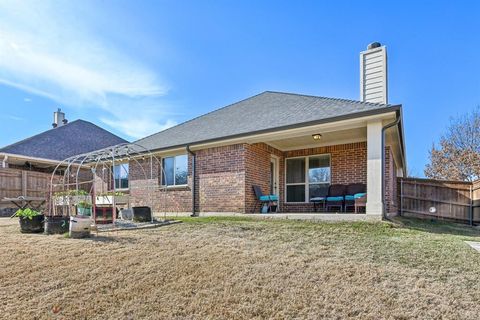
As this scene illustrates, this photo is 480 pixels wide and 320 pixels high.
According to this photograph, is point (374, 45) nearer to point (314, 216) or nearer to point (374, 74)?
point (374, 74)

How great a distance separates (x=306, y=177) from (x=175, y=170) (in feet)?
16.0

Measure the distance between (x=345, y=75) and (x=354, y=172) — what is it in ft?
19.4

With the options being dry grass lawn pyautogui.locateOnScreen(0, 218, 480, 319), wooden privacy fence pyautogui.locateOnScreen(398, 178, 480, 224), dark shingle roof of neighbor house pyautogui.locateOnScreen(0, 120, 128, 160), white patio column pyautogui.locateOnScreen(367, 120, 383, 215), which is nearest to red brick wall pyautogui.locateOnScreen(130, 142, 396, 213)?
wooden privacy fence pyautogui.locateOnScreen(398, 178, 480, 224)

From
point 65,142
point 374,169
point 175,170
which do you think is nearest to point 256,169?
point 175,170

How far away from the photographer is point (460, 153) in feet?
74.3

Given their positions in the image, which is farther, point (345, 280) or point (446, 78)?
point (446, 78)

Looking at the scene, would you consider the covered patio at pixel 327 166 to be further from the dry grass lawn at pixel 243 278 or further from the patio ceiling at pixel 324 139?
the dry grass lawn at pixel 243 278

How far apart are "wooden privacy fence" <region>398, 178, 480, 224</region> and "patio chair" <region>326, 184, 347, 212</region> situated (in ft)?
11.0

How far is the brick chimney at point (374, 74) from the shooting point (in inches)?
392

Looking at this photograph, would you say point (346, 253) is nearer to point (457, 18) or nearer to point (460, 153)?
point (457, 18)

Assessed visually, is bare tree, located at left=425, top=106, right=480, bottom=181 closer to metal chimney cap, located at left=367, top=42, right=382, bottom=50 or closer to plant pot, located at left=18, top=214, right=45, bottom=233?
metal chimney cap, located at left=367, top=42, right=382, bottom=50

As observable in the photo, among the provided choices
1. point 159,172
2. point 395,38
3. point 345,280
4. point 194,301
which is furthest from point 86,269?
point 395,38

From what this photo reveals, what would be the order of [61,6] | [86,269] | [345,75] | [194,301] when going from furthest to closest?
[345,75] < [61,6] < [86,269] < [194,301]

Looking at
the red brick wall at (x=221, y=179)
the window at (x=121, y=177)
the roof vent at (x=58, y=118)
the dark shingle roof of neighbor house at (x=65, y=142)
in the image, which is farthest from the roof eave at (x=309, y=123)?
the roof vent at (x=58, y=118)
